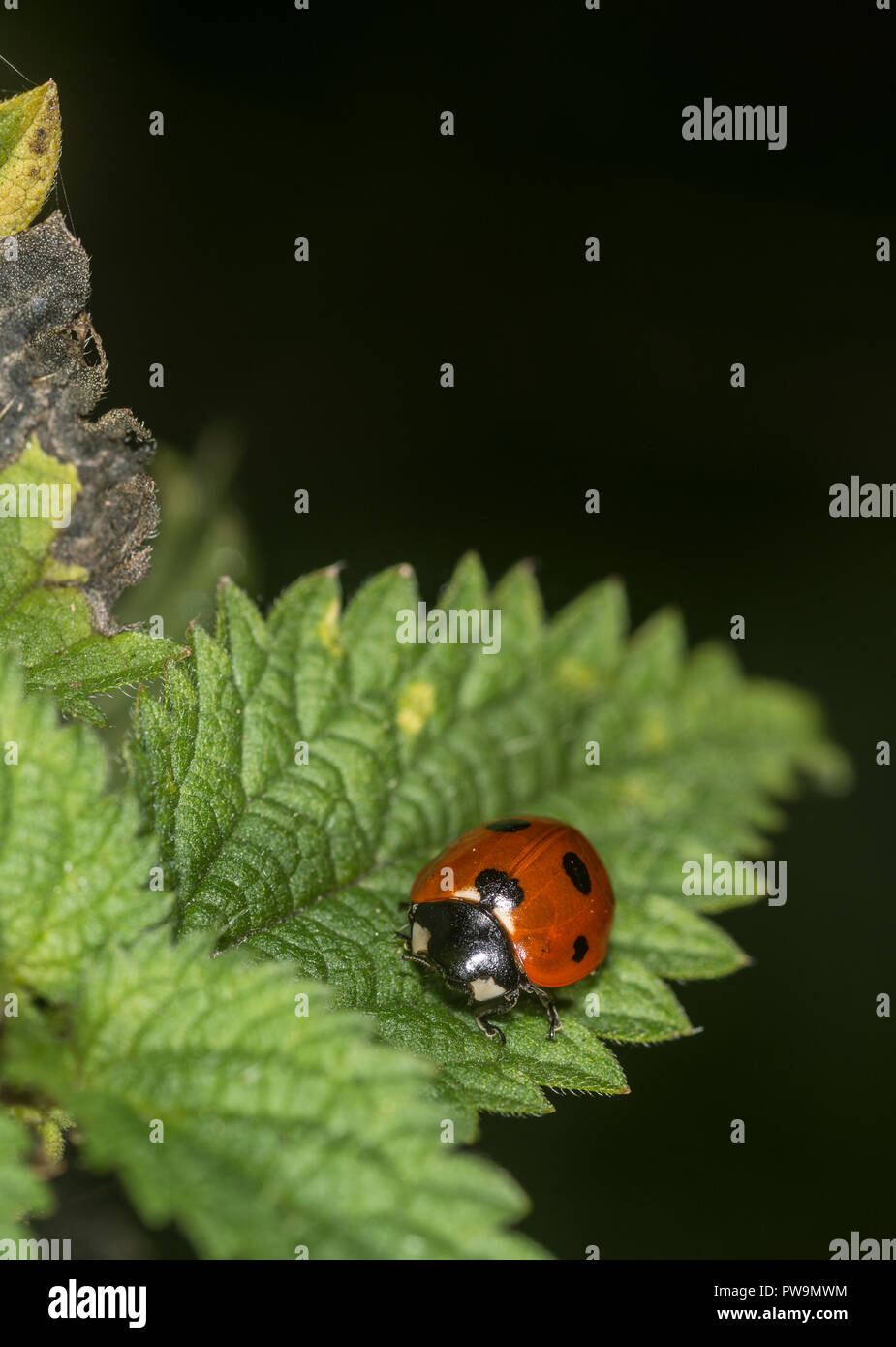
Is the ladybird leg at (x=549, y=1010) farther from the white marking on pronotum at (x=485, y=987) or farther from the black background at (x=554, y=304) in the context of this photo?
the black background at (x=554, y=304)

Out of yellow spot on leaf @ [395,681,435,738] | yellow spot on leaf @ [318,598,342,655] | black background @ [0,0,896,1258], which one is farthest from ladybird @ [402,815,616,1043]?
black background @ [0,0,896,1258]

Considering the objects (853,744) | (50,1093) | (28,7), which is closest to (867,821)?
(853,744)

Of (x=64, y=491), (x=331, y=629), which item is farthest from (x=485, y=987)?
(x=64, y=491)

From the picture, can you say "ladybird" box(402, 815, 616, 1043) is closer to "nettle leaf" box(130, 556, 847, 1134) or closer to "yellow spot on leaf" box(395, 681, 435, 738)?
"nettle leaf" box(130, 556, 847, 1134)

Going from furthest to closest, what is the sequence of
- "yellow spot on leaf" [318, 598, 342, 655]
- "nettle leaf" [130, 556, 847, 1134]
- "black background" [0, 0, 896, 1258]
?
"black background" [0, 0, 896, 1258] < "yellow spot on leaf" [318, 598, 342, 655] < "nettle leaf" [130, 556, 847, 1134]

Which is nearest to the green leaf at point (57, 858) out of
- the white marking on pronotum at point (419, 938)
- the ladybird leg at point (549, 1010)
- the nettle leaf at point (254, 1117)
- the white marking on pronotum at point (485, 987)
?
the nettle leaf at point (254, 1117)
